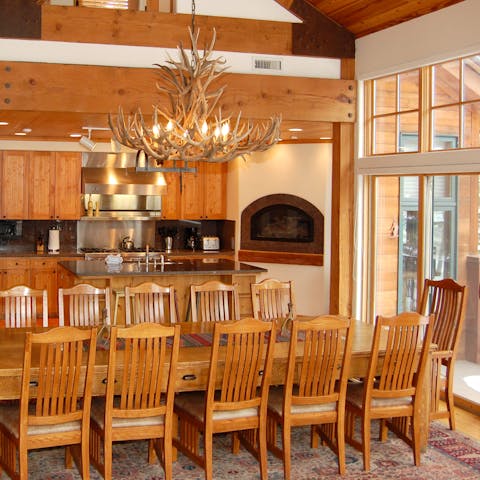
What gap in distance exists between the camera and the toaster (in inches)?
434

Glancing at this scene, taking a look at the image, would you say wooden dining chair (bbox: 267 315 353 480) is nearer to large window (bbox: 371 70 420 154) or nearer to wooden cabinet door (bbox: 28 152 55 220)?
large window (bbox: 371 70 420 154)

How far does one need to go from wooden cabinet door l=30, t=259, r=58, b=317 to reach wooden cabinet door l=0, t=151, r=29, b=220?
70 centimetres

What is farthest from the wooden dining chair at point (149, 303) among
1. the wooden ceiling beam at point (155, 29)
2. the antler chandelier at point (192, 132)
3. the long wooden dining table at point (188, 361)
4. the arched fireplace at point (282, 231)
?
the arched fireplace at point (282, 231)

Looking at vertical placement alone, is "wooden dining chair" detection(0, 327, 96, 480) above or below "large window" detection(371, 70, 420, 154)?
below

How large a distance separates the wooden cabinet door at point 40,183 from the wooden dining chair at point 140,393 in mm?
6218

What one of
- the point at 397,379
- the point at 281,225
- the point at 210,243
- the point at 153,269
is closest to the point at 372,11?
the point at 153,269

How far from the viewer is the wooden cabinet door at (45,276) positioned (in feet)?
33.3

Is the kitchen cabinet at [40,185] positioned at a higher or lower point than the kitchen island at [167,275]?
higher

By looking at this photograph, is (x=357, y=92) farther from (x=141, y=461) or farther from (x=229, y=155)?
(x=141, y=461)

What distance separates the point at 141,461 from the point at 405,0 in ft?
14.7

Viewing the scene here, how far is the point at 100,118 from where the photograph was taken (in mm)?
7516

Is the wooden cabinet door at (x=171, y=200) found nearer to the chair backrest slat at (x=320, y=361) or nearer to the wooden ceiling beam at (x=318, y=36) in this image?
the wooden ceiling beam at (x=318, y=36)

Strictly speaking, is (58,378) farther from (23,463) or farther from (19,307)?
(19,307)

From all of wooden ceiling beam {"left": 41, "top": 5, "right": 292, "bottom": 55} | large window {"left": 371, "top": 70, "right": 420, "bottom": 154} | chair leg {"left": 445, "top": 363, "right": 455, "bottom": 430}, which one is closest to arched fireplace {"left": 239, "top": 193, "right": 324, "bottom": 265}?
large window {"left": 371, "top": 70, "right": 420, "bottom": 154}
